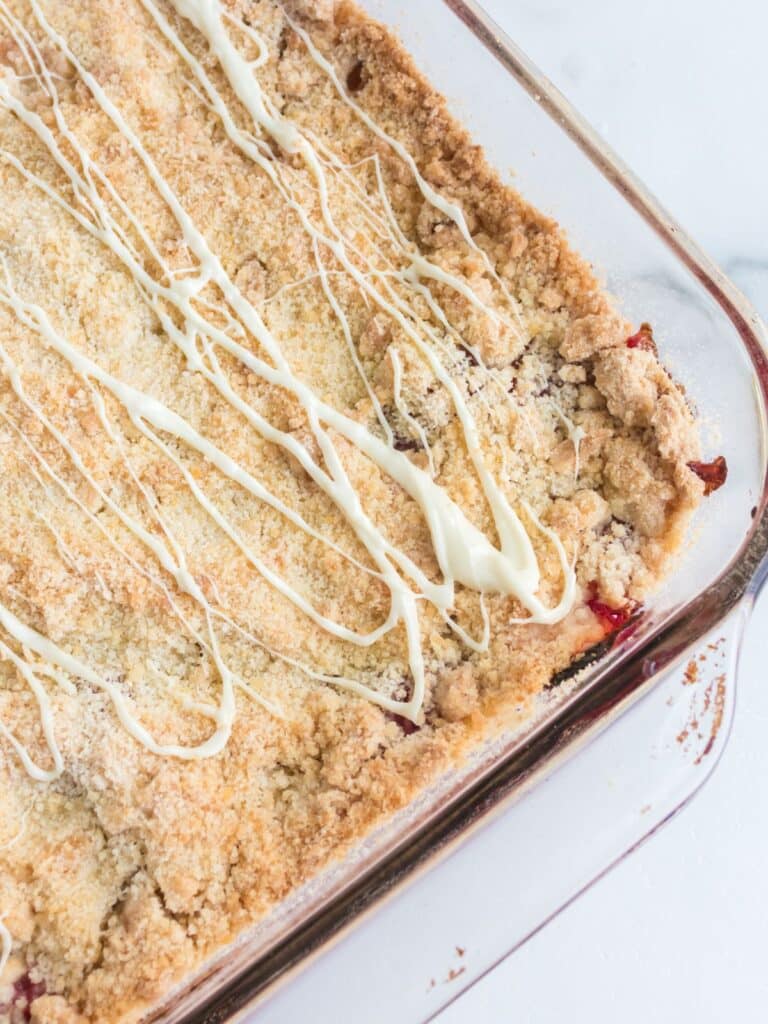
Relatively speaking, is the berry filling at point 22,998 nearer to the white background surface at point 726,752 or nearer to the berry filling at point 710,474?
the white background surface at point 726,752

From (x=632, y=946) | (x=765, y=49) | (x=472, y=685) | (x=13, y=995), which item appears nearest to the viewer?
(x=13, y=995)

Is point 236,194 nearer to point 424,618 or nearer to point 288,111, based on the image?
point 288,111

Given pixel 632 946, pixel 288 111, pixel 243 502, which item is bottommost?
pixel 632 946

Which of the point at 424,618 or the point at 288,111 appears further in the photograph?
the point at 288,111

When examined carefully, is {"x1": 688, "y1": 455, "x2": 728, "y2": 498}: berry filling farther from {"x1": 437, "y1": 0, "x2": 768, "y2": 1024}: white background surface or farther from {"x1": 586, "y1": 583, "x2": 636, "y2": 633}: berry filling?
{"x1": 437, "y1": 0, "x2": 768, "y2": 1024}: white background surface

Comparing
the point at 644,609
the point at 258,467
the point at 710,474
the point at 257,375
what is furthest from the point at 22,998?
the point at 710,474

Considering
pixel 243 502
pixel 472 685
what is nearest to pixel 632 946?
pixel 472 685
